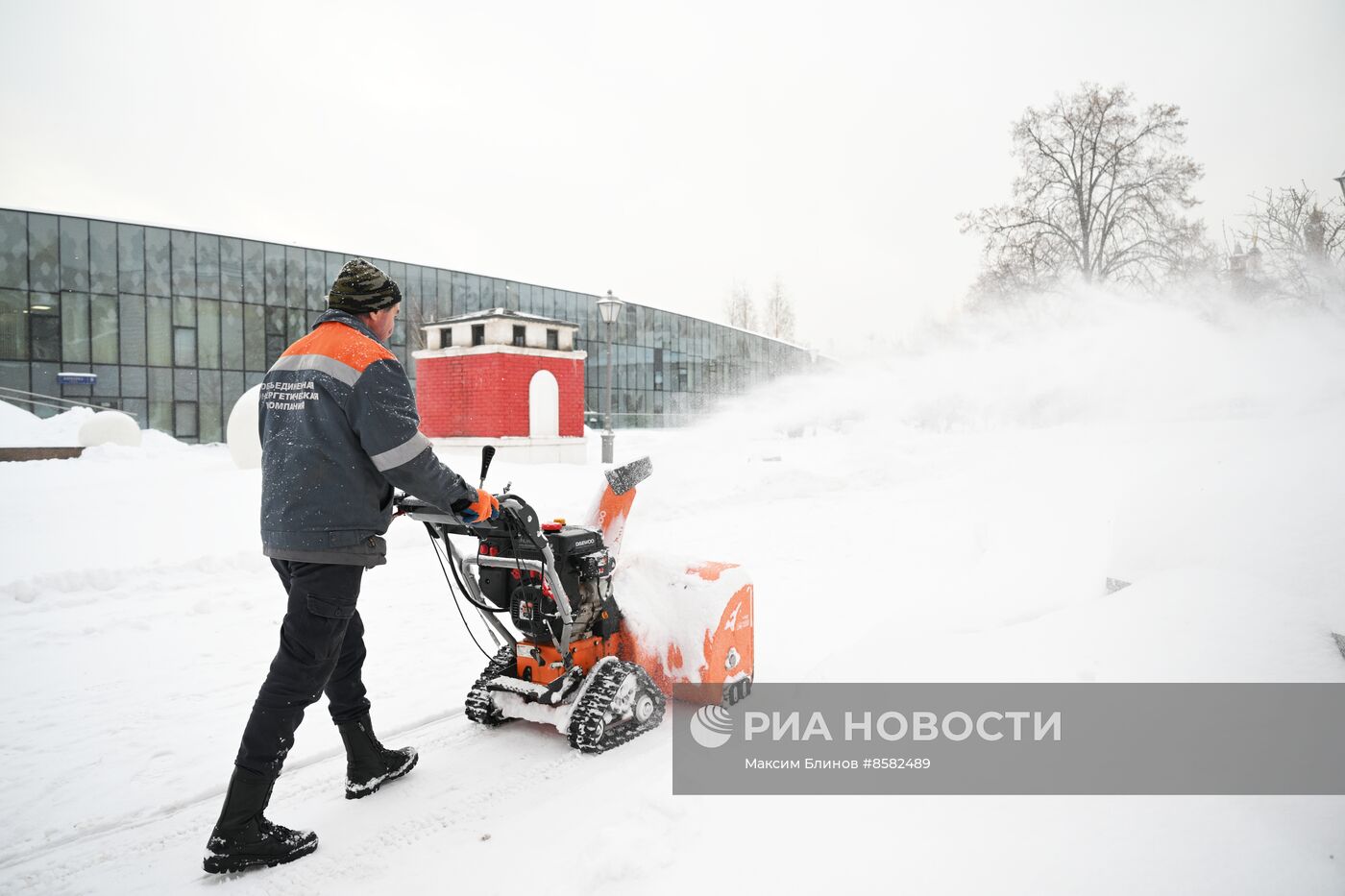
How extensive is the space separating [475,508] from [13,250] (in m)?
33.7

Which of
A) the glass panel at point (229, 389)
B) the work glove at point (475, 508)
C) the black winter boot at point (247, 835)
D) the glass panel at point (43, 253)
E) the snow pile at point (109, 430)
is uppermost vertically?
the glass panel at point (43, 253)

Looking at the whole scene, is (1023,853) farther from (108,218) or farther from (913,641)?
(108,218)

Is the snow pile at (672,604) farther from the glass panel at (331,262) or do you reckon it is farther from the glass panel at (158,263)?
the glass panel at (331,262)

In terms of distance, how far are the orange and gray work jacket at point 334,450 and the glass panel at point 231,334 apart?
104ft

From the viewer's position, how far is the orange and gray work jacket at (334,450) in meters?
2.68

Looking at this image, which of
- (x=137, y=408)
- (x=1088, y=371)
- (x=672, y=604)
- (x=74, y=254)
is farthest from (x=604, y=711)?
(x=74, y=254)

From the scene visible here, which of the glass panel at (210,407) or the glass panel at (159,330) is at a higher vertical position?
the glass panel at (159,330)

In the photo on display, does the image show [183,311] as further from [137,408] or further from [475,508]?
[475,508]

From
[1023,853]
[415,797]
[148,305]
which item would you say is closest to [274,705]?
[415,797]

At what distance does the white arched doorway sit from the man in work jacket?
16018mm

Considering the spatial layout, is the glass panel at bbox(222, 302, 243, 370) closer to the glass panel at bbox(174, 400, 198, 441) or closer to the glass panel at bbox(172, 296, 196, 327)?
the glass panel at bbox(172, 296, 196, 327)

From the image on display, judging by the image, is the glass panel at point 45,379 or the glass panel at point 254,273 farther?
the glass panel at point 254,273

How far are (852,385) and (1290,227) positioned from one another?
9477 mm

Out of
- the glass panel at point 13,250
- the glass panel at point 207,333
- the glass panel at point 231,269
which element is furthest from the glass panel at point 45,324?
the glass panel at point 231,269
